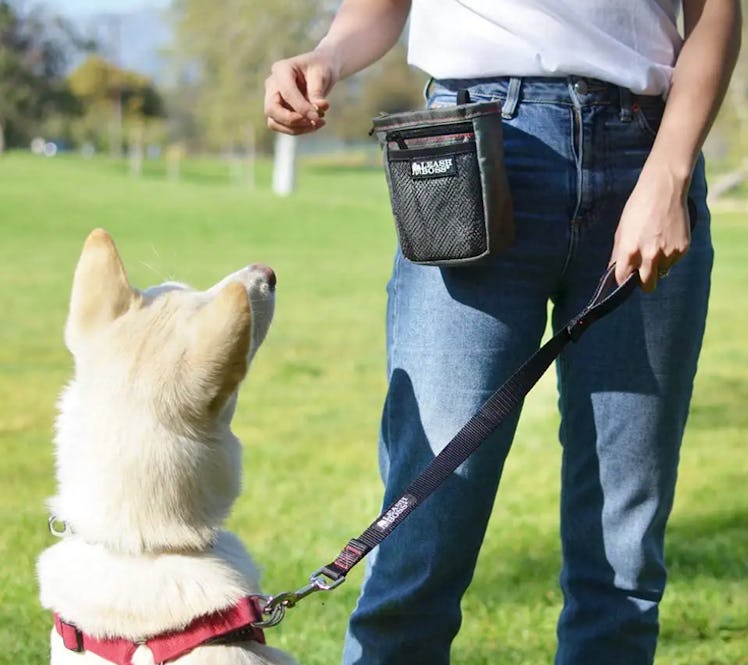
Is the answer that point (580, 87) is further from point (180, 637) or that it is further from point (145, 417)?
point (180, 637)

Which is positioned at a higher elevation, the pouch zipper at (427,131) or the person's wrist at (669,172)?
the pouch zipper at (427,131)

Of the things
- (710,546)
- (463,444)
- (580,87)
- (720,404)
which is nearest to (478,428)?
(463,444)

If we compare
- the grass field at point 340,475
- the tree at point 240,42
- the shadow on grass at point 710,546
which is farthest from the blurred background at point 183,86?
the shadow on grass at point 710,546

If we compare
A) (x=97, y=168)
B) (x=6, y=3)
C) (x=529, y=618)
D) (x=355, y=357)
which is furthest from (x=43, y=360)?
(x=6, y=3)

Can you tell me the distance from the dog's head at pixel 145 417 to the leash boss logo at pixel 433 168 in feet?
1.90

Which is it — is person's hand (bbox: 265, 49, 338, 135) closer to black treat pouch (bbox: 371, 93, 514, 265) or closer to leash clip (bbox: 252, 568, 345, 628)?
black treat pouch (bbox: 371, 93, 514, 265)

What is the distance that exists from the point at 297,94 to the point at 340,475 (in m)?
4.32

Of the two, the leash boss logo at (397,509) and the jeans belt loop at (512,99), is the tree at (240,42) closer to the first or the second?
the jeans belt loop at (512,99)

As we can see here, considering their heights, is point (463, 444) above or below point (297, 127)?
below

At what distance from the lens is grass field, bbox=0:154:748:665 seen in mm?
4586

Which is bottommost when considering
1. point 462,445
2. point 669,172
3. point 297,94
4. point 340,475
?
point 340,475

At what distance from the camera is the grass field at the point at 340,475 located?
4.59 meters

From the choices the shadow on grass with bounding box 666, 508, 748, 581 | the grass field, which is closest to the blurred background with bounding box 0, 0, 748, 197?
the grass field

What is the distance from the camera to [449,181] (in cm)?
278
